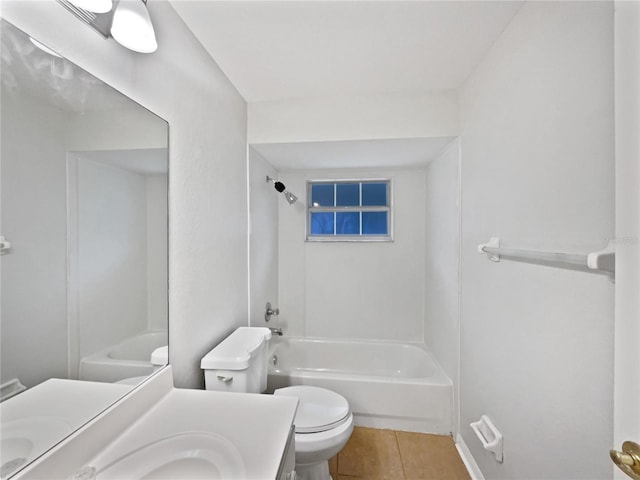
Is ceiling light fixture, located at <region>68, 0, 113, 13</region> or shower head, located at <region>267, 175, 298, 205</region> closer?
ceiling light fixture, located at <region>68, 0, 113, 13</region>

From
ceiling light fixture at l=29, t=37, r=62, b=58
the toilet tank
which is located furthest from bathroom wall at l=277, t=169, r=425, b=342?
ceiling light fixture at l=29, t=37, r=62, b=58

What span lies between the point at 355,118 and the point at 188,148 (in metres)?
1.15

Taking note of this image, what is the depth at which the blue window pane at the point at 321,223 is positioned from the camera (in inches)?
111

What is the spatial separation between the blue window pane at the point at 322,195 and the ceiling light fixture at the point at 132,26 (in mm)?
2027

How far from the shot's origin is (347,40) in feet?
4.26

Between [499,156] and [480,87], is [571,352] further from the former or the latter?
[480,87]

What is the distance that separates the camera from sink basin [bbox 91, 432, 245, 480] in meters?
0.69

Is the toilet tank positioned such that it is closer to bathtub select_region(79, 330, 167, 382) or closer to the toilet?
the toilet

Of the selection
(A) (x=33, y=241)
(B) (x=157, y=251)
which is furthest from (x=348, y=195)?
(A) (x=33, y=241)

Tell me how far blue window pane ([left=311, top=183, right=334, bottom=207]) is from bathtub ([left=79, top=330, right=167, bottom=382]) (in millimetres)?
2044

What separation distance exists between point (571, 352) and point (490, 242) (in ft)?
1.94

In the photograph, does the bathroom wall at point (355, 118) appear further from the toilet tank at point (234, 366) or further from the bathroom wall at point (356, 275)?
the toilet tank at point (234, 366)

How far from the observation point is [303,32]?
125 centimetres

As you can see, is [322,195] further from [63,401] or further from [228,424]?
[63,401]
